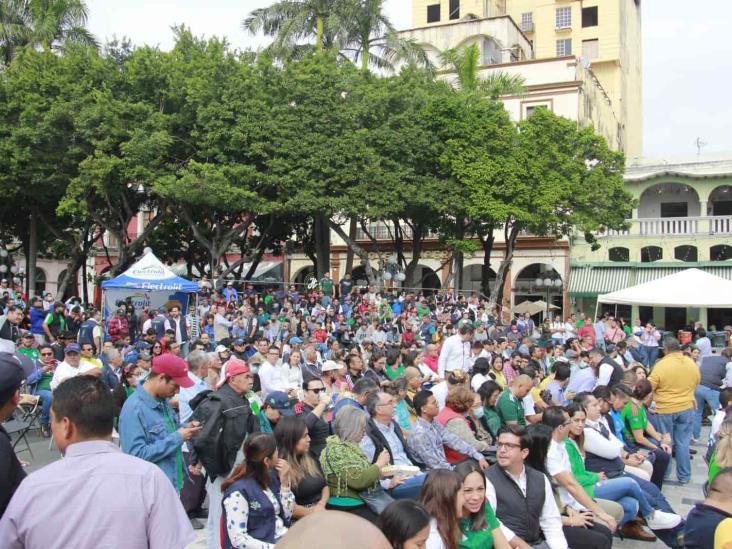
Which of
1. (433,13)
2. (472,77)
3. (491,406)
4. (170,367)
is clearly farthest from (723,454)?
(433,13)

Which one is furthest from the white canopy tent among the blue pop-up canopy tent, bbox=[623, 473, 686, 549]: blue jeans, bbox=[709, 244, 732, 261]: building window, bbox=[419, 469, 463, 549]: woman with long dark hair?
bbox=[709, 244, 732, 261]: building window

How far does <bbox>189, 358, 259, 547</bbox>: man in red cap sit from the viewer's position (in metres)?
5.34

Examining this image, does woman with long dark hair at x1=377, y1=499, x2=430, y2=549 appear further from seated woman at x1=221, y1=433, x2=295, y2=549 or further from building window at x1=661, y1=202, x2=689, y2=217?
building window at x1=661, y1=202, x2=689, y2=217

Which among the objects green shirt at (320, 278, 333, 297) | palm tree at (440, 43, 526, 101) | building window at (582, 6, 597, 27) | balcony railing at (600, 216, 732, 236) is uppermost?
building window at (582, 6, 597, 27)

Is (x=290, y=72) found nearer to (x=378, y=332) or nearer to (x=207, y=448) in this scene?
(x=378, y=332)

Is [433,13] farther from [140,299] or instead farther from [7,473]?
[7,473]

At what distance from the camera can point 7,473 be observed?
9.68ft

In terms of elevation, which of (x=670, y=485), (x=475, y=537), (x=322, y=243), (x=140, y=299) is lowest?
(x=670, y=485)

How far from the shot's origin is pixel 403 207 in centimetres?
2800

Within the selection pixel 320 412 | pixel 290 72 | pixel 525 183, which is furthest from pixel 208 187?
pixel 320 412

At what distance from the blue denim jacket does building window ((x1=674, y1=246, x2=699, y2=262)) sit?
34.6m

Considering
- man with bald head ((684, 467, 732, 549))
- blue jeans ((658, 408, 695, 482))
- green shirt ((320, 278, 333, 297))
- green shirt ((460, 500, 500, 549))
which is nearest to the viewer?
man with bald head ((684, 467, 732, 549))

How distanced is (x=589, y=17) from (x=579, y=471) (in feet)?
155

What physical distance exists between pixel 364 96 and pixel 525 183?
7.39m
